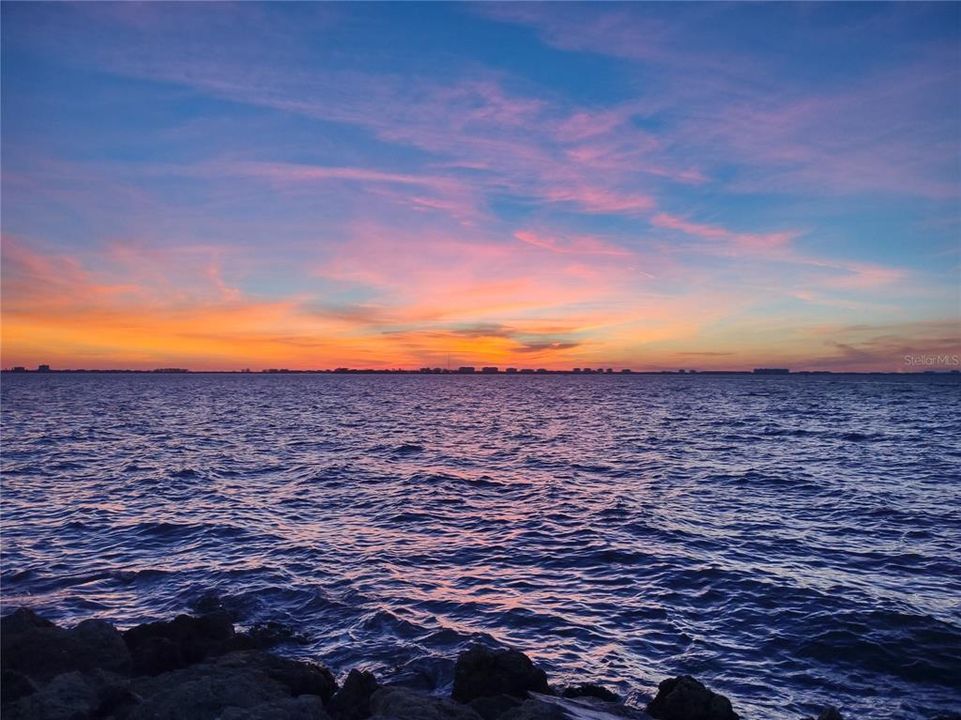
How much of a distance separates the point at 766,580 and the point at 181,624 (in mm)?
14588

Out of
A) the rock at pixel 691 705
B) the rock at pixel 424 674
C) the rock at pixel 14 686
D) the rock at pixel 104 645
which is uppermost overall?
the rock at pixel 14 686

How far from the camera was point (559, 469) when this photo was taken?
37750 millimetres

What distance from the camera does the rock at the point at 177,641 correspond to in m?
11.4

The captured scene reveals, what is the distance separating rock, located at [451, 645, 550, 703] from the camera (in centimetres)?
1051

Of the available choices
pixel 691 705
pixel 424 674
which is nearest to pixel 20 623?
pixel 424 674

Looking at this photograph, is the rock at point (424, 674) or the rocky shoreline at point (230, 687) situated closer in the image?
the rocky shoreline at point (230, 687)

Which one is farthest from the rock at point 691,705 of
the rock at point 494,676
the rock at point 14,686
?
the rock at point 14,686

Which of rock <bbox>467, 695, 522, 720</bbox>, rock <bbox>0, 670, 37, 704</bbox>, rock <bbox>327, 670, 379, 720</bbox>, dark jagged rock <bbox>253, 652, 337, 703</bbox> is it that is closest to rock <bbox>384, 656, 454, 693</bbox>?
dark jagged rock <bbox>253, 652, 337, 703</bbox>

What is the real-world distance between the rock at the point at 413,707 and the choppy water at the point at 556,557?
3137mm

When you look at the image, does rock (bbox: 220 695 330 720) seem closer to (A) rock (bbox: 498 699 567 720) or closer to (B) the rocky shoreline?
(B) the rocky shoreline

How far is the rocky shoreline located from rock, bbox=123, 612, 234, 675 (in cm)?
2

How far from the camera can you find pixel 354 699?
10062mm

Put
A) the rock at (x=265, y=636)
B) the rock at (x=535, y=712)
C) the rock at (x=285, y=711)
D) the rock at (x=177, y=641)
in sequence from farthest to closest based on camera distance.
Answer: the rock at (x=265, y=636), the rock at (x=177, y=641), the rock at (x=535, y=712), the rock at (x=285, y=711)

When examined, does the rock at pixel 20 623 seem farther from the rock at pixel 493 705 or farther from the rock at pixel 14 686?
the rock at pixel 493 705
